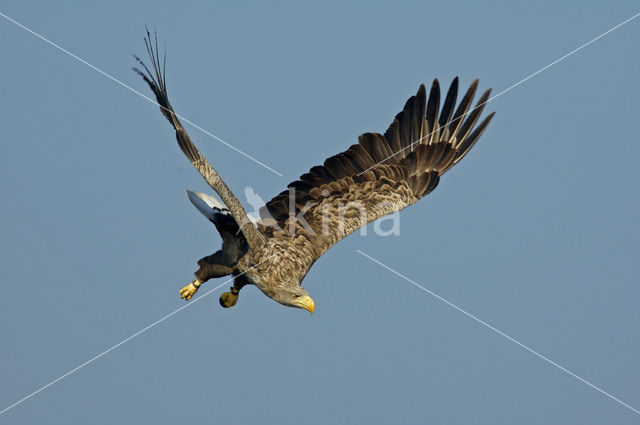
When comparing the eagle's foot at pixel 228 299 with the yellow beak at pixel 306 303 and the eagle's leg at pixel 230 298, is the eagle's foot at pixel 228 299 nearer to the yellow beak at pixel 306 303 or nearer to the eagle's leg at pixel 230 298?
the eagle's leg at pixel 230 298

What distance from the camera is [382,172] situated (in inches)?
631

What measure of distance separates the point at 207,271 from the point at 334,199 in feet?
7.75

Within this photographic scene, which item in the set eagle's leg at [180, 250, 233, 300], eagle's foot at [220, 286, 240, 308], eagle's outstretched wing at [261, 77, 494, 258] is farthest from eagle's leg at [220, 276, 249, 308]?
eagle's outstretched wing at [261, 77, 494, 258]

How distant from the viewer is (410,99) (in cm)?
1636

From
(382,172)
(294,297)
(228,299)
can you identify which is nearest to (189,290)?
(228,299)

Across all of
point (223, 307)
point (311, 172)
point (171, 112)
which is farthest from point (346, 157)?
point (171, 112)

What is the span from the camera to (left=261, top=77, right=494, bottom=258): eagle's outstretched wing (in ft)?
50.1

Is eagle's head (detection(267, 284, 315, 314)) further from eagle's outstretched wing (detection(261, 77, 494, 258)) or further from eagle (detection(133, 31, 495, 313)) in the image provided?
eagle's outstretched wing (detection(261, 77, 494, 258))

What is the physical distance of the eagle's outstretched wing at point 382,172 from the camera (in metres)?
15.3

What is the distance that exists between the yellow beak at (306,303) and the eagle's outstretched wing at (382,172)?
1.32 meters

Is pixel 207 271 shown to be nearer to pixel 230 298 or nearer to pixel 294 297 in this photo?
pixel 230 298

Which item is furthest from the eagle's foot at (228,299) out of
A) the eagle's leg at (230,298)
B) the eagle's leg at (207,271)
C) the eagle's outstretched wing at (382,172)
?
the eagle's outstretched wing at (382,172)

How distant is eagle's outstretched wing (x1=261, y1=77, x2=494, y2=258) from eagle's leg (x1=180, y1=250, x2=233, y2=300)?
1.05 m

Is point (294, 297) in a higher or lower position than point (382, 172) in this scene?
lower
